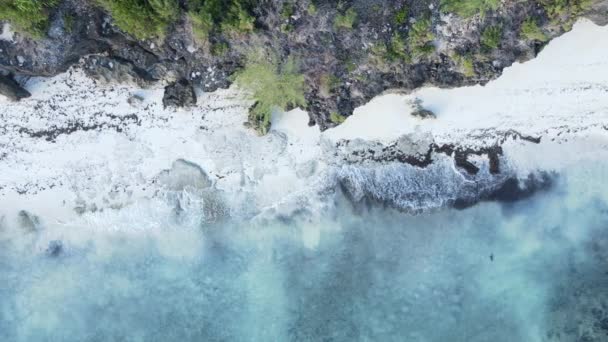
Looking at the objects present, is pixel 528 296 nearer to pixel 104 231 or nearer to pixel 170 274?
pixel 170 274

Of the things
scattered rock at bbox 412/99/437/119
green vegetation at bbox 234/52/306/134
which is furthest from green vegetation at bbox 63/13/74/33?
scattered rock at bbox 412/99/437/119

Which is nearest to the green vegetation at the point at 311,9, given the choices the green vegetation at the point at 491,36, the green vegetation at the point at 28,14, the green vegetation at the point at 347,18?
the green vegetation at the point at 347,18

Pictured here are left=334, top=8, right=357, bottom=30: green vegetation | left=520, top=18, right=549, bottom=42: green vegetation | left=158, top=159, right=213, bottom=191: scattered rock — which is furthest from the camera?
left=158, top=159, right=213, bottom=191: scattered rock

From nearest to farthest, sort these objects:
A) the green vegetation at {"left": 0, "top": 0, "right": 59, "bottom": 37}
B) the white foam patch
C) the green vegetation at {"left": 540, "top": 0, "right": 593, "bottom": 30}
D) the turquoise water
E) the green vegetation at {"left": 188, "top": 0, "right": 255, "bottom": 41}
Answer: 1. the green vegetation at {"left": 0, "top": 0, "right": 59, "bottom": 37}
2. the green vegetation at {"left": 188, "top": 0, "right": 255, "bottom": 41}
3. the green vegetation at {"left": 540, "top": 0, "right": 593, "bottom": 30}
4. the white foam patch
5. the turquoise water

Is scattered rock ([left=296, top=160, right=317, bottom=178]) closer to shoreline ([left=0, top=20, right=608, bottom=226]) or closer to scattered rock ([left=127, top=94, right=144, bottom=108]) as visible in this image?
shoreline ([left=0, top=20, right=608, bottom=226])

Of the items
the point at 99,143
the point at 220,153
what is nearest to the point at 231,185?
the point at 220,153
